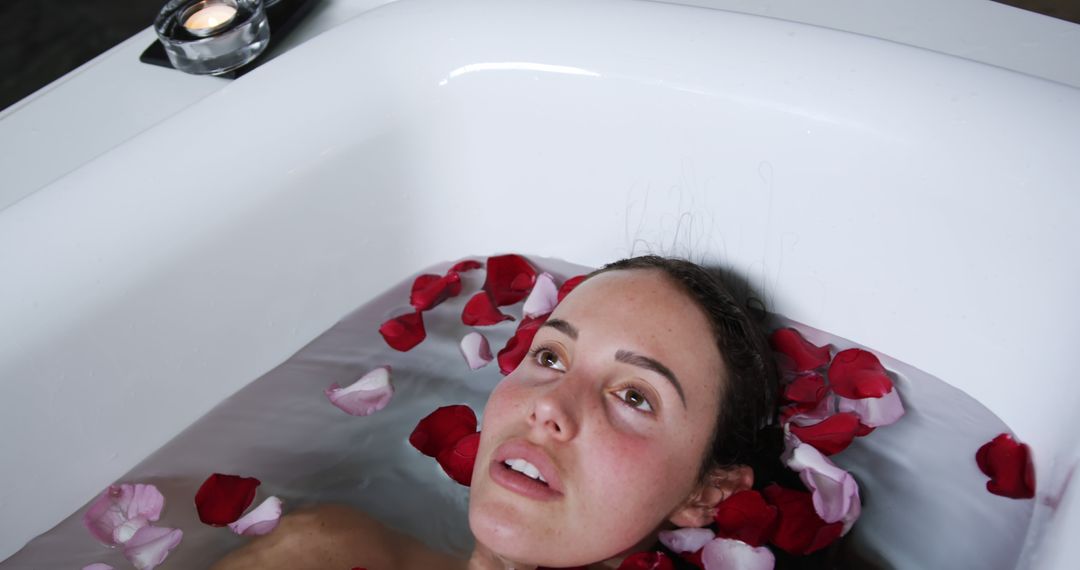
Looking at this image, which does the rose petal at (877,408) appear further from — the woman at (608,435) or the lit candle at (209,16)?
the lit candle at (209,16)

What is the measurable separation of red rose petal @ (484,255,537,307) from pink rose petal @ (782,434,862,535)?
403 millimetres

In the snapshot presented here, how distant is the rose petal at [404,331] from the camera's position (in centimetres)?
134

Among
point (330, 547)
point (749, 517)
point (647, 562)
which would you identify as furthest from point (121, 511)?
point (749, 517)

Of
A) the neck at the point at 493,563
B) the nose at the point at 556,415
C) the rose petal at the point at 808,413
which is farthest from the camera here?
the rose petal at the point at 808,413

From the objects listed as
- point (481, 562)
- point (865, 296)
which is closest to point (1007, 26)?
point (865, 296)

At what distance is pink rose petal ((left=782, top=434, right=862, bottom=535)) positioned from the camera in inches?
45.1

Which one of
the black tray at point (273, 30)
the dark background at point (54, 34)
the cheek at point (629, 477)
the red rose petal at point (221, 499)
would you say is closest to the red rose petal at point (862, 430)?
the cheek at point (629, 477)

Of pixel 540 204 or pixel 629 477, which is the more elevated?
pixel 540 204

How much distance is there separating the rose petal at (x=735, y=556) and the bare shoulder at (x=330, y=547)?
0.92 ft

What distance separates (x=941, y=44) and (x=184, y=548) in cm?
105

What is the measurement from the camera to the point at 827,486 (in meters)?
1.16

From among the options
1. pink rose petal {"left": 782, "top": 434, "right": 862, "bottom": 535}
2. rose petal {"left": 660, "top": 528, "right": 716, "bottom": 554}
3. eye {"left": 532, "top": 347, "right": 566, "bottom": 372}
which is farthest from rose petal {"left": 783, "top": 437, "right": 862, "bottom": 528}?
eye {"left": 532, "top": 347, "right": 566, "bottom": 372}

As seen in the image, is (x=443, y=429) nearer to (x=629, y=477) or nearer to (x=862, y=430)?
(x=629, y=477)

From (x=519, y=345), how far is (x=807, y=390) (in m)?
0.35
